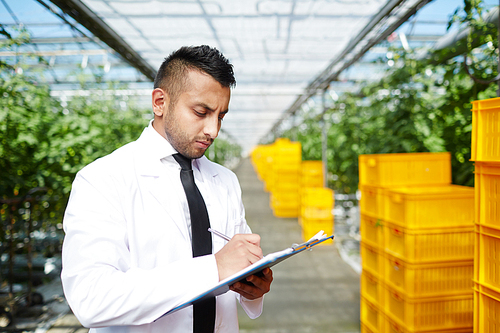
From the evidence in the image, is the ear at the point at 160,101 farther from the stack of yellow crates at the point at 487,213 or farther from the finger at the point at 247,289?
the stack of yellow crates at the point at 487,213

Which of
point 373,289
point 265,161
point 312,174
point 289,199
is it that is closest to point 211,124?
point 373,289

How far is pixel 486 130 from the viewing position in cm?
169

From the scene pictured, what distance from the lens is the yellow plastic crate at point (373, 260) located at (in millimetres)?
3013

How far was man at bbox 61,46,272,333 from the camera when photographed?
913 mm

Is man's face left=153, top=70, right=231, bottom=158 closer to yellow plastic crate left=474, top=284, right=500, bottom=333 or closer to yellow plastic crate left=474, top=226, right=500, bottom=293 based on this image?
yellow plastic crate left=474, top=226, right=500, bottom=293

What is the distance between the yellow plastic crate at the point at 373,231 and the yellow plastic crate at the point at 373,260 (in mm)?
47

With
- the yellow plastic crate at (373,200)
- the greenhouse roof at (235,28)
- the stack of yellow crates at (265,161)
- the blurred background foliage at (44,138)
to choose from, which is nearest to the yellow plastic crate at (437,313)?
the yellow plastic crate at (373,200)

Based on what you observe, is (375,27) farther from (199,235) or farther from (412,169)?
(199,235)

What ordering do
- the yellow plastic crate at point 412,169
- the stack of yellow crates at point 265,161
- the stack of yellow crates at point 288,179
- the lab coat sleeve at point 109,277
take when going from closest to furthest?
the lab coat sleeve at point 109,277 < the yellow plastic crate at point 412,169 < the stack of yellow crates at point 288,179 < the stack of yellow crates at point 265,161

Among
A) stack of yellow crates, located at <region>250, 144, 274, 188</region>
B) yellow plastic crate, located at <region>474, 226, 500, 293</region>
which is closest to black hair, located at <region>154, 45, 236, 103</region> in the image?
yellow plastic crate, located at <region>474, 226, 500, 293</region>

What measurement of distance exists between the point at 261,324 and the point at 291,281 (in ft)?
4.29

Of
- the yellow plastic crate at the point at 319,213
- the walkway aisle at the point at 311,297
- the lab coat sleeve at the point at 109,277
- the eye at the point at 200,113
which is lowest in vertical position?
the walkway aisle at the point at 311,297

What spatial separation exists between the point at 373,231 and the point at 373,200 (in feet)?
0.94

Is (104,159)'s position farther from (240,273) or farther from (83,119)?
(83,119)
